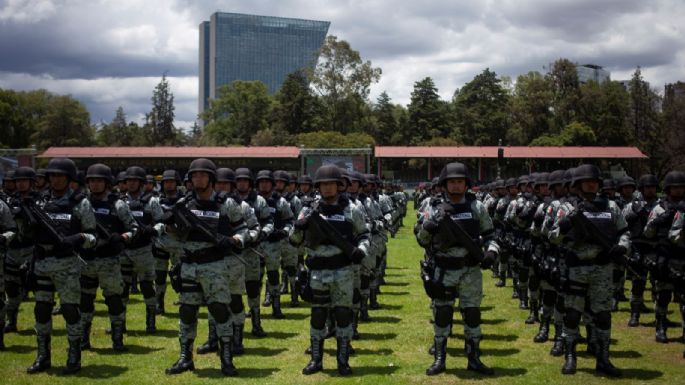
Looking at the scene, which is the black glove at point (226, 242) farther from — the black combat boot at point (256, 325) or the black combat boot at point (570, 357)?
the black combat boot at point (570, 357)

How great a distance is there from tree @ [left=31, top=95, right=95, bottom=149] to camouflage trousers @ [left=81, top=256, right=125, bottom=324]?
7929cm

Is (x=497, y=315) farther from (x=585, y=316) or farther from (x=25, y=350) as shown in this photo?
(x=25, y=350)

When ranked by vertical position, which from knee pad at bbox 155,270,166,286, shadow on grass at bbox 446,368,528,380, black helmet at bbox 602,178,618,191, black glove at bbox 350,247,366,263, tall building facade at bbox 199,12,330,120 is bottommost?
shadow on grass at bbox 446,368,528,380

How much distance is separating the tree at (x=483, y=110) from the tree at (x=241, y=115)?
96.1 feet

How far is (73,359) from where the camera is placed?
8648 millimetres

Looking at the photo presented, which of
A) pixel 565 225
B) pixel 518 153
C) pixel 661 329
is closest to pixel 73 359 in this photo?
pixel 565 225

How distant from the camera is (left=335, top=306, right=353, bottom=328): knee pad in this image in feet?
27.9

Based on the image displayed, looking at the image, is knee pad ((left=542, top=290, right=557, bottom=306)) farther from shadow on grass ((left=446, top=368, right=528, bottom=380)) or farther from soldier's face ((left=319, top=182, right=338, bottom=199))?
soldier's face ((left=319, top=182, right=338, bottom=199))

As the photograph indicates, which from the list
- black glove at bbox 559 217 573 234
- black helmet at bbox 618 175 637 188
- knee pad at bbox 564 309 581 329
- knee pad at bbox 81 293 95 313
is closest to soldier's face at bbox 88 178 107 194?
knee pad at bbox 81 293 95 313

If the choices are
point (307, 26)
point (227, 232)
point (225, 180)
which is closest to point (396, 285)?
point (225, 180)

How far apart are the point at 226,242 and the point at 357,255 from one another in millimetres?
1744

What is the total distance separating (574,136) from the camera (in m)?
76.4

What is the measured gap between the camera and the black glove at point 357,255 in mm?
8321

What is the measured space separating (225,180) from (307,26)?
179734 mm
